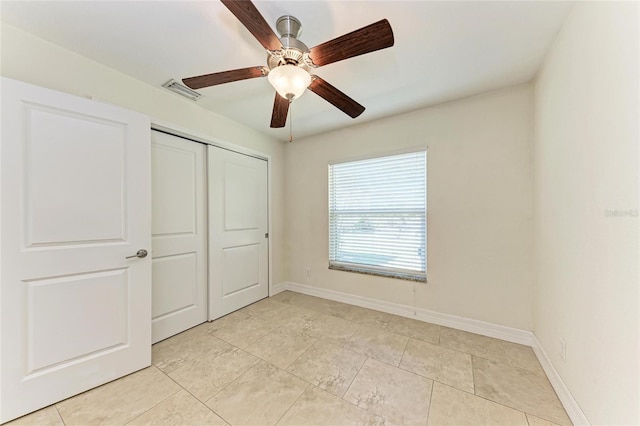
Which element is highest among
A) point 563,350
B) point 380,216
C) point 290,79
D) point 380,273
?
point 290,79

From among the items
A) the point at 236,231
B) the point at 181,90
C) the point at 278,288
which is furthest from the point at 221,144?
the point at 278,288

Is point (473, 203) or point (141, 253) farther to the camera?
point (473, 203)

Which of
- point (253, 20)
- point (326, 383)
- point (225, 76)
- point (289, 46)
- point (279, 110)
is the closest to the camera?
point (253, 20)

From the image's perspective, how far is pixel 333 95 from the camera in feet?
5.26

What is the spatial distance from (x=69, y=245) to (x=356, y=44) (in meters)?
2.20

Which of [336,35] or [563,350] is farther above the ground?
[336,35]

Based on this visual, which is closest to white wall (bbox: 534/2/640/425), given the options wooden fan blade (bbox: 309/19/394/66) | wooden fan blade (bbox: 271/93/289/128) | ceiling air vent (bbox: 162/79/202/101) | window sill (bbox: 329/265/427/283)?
wooden fan blade (bbox: 309/19/394/66)

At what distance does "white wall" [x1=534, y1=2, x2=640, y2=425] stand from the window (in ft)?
3.58

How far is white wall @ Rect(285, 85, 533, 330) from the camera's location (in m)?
2.12

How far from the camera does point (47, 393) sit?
4.76 ft

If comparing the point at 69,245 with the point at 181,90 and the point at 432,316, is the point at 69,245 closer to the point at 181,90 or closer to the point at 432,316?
the point at 181,90

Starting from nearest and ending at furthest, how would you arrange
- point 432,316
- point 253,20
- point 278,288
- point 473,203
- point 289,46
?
point 253,20 → point 289,46 → point 473,203 → point 432,316 → point 278,288

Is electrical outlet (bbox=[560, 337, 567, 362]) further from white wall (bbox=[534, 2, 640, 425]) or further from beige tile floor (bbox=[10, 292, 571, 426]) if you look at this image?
beige tile floor (bbox=[10, 292, 571, 426])

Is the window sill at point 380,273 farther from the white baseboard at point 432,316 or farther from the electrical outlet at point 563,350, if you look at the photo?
the electrical outlet at point 563,350
